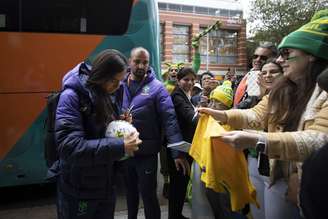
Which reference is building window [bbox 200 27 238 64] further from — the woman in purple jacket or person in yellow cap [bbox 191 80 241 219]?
the woman in purple jacket

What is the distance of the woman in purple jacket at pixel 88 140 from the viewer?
8.09ft

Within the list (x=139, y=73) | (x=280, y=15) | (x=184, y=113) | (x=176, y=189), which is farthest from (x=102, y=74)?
(x=280, y=15)

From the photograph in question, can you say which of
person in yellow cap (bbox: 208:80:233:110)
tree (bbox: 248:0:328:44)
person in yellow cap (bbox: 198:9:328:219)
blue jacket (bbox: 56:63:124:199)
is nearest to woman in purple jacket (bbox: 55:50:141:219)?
blue jacket (bbox: 56:63:124:199)

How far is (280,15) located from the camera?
26.8 meters

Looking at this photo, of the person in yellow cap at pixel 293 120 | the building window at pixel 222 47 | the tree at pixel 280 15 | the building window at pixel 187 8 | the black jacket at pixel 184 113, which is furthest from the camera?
Result: the building window at pixel 222 47

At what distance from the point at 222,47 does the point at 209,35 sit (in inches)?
95.6

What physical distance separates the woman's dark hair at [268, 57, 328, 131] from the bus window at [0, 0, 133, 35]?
3644 millimetres

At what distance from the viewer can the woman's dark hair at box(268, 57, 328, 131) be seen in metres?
2.19

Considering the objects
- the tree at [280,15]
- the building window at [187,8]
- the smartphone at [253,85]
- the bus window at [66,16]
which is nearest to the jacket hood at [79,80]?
the smartphone at [253,85]

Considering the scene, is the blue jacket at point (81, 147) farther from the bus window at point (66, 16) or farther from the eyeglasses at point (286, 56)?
the bus window at point (66, 16)

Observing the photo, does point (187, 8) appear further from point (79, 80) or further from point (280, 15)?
point (79, 80)

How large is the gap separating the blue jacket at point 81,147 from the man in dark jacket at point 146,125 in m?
1.18

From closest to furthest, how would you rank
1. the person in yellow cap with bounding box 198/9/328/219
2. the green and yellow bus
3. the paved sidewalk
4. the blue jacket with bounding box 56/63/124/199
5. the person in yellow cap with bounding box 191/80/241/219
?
the person in yellow cap with bounding box 198/9/328/219
the blue jacket with bounding box 56/63/124/199
the person in yellow cap with bounding box 191/80/241/219
the paved sidewalk
the green and yellow bus

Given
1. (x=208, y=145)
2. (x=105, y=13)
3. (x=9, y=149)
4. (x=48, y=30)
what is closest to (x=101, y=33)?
(x=105, y=13)
